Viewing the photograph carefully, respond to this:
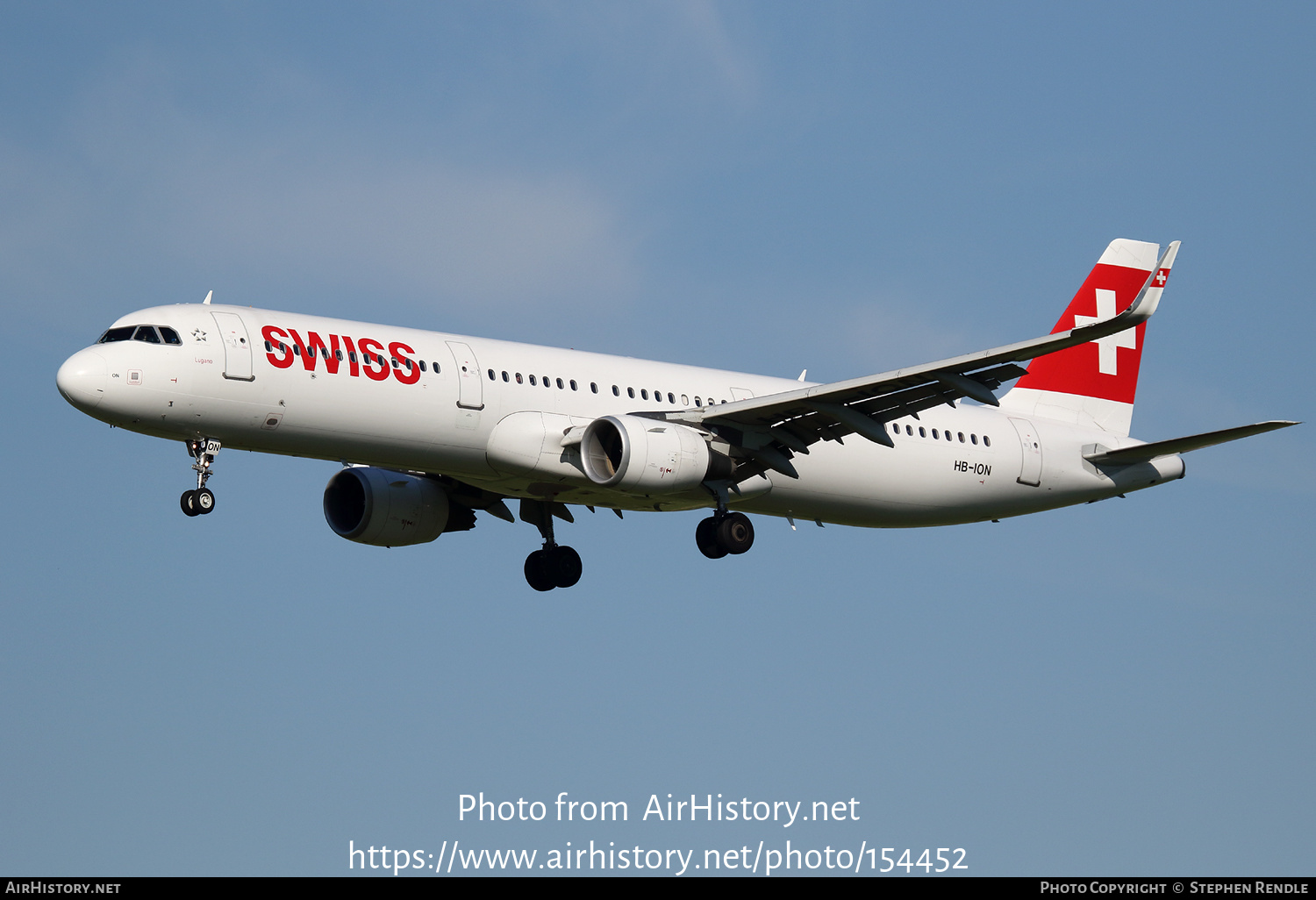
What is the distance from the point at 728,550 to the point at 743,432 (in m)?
2.74

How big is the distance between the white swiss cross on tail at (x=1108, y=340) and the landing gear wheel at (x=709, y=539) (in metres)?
13.3

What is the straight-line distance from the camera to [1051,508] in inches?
1663

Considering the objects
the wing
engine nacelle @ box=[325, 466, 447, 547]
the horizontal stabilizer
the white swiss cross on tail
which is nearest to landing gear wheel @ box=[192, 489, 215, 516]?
engine nacelle @ box=[325, 466, 447, 547]

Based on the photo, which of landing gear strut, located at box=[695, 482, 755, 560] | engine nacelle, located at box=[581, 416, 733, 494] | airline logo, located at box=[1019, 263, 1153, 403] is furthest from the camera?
airline logo, located at box=[1019, 263, 1153, 403]

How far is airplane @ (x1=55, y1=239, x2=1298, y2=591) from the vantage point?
31688 mm

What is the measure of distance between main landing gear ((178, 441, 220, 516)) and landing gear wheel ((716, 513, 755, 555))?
10.9m

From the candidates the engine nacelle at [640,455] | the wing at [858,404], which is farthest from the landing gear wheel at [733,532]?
the engine nacelle at [640,455]

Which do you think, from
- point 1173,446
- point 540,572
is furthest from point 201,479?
point 1173,446

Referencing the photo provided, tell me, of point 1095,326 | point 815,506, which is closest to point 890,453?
point 815,506

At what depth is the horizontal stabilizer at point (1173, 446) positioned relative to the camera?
3372 centimetres

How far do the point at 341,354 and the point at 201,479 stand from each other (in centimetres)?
354

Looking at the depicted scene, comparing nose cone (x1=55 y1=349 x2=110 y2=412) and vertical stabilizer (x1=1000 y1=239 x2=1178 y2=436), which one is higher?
vertical stabilizer (x1=1000 y1=239 x2=1178 y2=436)

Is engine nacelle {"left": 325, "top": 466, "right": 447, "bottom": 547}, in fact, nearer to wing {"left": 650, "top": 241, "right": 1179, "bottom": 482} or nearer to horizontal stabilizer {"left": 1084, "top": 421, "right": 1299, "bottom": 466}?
wing {"left": 650, "top": 241, "right": 1179, "bottom": 482}

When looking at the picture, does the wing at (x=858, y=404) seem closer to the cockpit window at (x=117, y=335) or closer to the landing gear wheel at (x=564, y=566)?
the landing gear wheel at (x=564, y=566)
